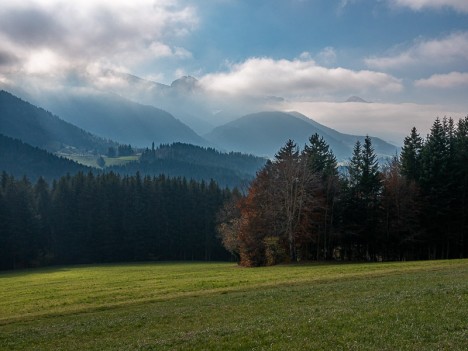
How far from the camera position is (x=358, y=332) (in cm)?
1611

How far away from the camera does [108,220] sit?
12231cm

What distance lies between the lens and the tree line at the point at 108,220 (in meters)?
112

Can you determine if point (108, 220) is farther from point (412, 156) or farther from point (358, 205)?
point (412, 156)

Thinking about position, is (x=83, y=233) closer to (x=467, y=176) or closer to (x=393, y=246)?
(x=393, y=246)

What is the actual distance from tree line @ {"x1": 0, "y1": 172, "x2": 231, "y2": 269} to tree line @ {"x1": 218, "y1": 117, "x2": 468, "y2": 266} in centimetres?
5529

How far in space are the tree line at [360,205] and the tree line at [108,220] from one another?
181ft

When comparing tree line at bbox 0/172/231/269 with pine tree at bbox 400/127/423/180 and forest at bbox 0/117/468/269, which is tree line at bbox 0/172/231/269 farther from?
pine tree at bbox 400/127/423/180

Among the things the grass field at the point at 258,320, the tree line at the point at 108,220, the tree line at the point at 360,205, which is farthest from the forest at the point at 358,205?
the tree line at the point at 108,220

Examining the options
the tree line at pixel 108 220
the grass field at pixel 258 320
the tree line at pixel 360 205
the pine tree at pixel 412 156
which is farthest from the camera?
the tree line at pixel 108 220

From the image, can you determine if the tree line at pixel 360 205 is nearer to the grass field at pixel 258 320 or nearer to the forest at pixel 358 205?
the forest at pixel 358 205

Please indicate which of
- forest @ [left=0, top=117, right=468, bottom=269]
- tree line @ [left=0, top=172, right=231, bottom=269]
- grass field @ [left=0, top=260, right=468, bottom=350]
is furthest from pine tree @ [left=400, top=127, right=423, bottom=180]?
tree line @ [left=0, top=172, right=231, bottom=269]

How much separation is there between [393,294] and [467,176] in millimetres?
54482

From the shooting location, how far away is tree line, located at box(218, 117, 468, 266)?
6812 centimetres

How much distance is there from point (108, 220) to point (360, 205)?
75601mm
